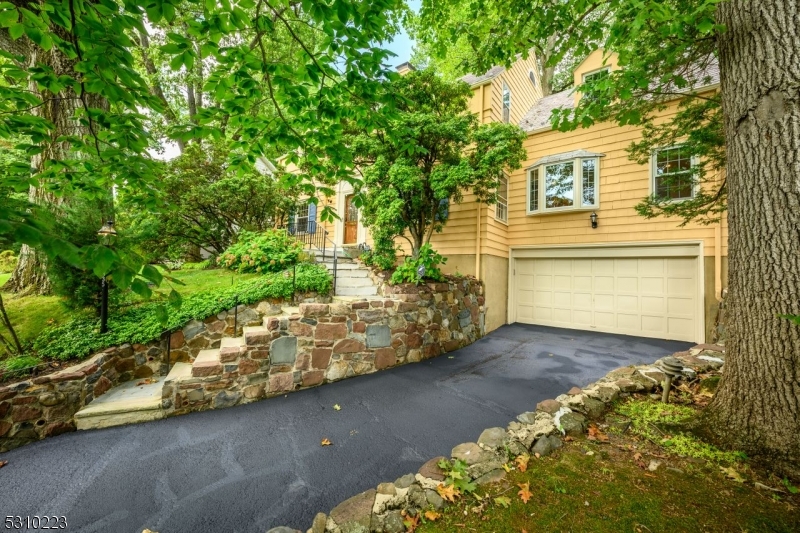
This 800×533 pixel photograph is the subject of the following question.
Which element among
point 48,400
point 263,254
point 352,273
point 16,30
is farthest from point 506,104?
point 48,400

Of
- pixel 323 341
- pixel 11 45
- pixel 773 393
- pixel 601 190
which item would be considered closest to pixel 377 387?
pixel 323 341

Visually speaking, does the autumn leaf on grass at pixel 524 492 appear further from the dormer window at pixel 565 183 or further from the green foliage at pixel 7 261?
the green foliage at pixel 7 261

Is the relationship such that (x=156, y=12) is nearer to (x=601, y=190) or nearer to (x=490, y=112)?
(x=490, y=112)

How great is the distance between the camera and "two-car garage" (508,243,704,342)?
259 inches

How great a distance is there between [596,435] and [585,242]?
20.5ft

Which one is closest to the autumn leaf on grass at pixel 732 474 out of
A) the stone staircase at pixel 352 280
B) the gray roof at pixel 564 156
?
the stone staircase at pixel 352 280

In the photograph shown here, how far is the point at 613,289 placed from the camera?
738 cm

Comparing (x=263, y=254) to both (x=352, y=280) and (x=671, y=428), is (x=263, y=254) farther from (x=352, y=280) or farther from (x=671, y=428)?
(x=671, y=428)

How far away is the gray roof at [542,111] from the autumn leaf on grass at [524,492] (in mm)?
8760

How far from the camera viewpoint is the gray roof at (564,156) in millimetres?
7500

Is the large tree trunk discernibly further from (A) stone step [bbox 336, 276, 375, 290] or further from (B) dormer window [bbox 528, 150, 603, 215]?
(B) dormer window [bbox 528, 150, 603, 215]

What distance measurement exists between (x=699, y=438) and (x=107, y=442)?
5.28 meters

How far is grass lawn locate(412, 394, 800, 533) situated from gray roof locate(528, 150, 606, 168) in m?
7.31

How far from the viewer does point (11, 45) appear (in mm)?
Answer: 4633
